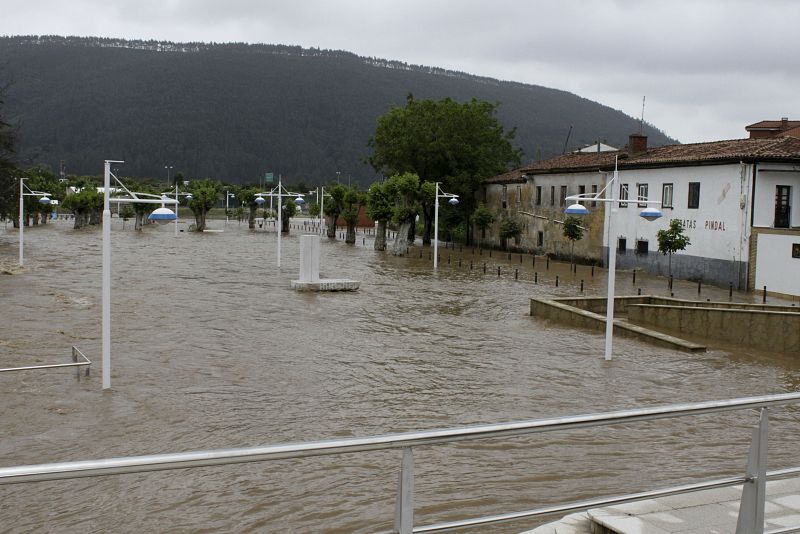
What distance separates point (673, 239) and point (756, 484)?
3713cm

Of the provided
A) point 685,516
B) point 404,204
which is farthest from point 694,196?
point 685,516

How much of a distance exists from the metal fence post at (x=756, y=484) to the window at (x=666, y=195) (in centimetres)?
4066

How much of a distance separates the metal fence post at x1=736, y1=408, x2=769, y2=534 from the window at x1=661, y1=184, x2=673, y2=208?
40658 mm

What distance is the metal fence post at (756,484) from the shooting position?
4.33 m

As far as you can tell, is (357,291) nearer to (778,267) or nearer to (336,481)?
(778,267)

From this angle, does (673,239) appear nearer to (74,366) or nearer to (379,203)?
(379,203)

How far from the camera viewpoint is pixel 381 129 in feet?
222

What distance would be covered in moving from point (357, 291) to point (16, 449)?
2269 centimetres

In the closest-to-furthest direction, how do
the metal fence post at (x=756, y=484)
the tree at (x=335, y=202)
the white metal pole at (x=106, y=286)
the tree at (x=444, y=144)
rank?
the metal fence post at (x=756, y=484) < the white metal pole at (x=106, y=286) < the tree at (x=444, y=144) < the tree at (x=335, y=202)

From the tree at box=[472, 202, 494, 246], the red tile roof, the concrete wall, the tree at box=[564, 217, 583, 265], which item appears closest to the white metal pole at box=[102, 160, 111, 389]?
the red tile roof

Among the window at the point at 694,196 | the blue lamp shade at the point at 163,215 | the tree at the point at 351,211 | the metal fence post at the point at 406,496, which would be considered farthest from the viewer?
the tree at the point at 351,211

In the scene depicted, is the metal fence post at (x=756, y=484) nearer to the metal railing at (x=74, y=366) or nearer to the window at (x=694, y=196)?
the metal railing at (x=74, y=366)

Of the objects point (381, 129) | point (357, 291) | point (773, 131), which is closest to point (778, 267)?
point (357, 291)

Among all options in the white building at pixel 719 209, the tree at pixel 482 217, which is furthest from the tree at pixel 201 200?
the white building at pixel 719 209
